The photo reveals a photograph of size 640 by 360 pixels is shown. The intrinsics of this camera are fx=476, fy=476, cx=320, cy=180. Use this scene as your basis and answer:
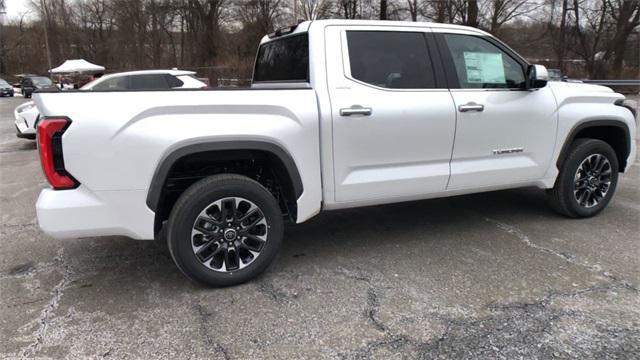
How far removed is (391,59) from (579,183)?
2.45 m

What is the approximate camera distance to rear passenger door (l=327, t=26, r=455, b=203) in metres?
3.64

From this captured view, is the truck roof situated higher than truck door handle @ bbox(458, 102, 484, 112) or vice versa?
the truck roof

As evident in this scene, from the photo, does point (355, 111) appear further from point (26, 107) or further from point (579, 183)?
point (26, 107)

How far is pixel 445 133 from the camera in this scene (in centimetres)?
400

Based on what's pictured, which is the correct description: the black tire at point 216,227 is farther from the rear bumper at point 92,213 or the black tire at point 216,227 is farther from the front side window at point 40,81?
the front side window at point 40,81

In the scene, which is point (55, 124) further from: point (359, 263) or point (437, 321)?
point (437, 321)

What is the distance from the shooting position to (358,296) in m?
3.36

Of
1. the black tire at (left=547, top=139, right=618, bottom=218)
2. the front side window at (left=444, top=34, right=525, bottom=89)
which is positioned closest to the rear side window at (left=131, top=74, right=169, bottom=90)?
the front side window at (left=444, top=34, right=525, bottom=89)

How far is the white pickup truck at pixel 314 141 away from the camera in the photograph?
302 cm

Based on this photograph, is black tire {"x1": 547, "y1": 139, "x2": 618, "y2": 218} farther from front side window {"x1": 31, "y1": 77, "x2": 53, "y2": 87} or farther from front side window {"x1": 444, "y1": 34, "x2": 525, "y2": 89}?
front side window {"x1": 31, "y1": 77, "x2": 53, "y2": 87}

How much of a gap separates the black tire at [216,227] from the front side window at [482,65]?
2054 millimetres

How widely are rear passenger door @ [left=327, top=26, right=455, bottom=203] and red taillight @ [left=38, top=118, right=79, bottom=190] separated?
5.98ft

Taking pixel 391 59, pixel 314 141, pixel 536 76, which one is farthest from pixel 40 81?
pixel 536 76

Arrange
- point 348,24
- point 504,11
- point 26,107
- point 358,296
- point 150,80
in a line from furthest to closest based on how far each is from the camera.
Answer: point 504,11, point 150,80, point 26,107, point 348,24, point 358,296
